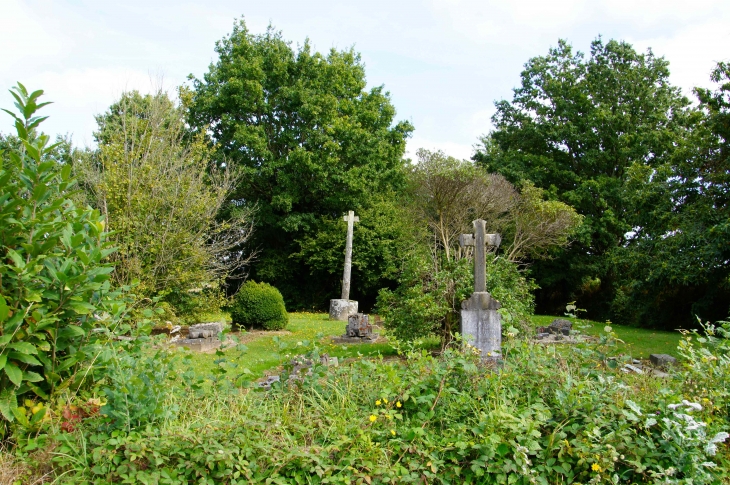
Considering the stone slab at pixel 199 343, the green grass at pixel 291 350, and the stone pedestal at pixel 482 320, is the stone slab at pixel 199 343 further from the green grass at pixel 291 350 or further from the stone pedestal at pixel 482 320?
the stone pedestal at pixel 482 320

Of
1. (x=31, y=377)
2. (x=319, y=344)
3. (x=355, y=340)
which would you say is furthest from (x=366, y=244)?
(x=31, y=377)

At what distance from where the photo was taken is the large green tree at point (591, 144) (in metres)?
20.3

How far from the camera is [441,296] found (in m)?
8.14

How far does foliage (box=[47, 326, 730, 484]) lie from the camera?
2594 millimetres

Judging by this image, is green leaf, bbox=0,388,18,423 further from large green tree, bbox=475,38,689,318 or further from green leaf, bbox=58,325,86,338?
large green tree, bbox=475,38,689,318

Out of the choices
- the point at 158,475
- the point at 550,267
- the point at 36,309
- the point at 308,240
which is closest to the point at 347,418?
the point at 158,475

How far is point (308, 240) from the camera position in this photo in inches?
850

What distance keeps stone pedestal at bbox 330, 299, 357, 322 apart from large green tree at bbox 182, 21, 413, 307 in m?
4.33

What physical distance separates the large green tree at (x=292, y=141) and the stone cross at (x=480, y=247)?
13568 millimetres

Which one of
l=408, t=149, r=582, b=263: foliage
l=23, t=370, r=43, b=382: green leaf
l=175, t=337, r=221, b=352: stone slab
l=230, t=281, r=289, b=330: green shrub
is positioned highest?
l=408, t=149, r=582, b=263: foliage

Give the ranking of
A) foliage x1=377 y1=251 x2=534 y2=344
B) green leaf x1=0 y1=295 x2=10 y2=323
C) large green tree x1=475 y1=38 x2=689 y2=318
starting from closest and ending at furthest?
green leaf x1=0 y1=295 x2=10 y2=323 → foliage x1=377 y1=251 x2=534 y2=344 → large green tree x1=475 y1=38 x2=689 y2=318

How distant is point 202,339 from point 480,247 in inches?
243

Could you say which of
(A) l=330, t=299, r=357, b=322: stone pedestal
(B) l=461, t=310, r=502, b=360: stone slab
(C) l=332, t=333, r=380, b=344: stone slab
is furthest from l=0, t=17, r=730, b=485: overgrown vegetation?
(A) l=330, t=299, r=357, b=322: stone pedestal

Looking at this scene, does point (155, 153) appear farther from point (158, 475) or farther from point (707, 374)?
point (707, 374)
